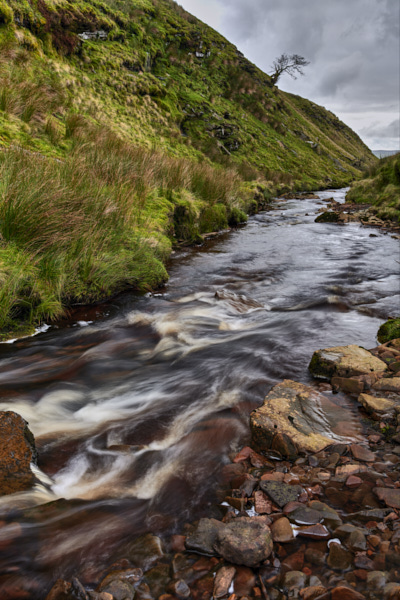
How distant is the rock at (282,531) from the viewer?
1536 millimetres

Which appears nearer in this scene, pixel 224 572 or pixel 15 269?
pixel 224 572

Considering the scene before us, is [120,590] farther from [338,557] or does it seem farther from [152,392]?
[152,392]

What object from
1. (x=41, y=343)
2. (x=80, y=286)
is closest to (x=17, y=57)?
(x=80, y=286)

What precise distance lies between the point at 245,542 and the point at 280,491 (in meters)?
0.39

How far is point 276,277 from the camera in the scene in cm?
678

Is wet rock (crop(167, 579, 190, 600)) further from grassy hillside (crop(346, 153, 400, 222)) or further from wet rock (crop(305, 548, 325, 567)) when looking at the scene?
grassy hillside (crop(346, 153, 400, 222))

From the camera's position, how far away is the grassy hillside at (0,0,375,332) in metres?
3.96

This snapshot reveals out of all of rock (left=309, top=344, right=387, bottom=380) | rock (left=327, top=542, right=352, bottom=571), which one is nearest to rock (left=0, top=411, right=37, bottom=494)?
rock (left=327, top=542, right=352, bottom=571)

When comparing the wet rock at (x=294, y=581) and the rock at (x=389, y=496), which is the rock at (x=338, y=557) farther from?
the rock at (x=389, y=496)

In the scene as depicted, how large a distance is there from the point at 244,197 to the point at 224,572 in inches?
560

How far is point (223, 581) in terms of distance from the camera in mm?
1390

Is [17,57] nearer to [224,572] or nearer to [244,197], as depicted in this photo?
[244,197]

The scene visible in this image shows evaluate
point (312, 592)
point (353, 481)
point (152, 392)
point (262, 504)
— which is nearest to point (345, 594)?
point (312, 592)

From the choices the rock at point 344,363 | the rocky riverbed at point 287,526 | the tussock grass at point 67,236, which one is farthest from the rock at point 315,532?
the tussock grass at point 67,236
